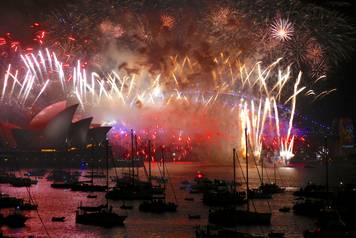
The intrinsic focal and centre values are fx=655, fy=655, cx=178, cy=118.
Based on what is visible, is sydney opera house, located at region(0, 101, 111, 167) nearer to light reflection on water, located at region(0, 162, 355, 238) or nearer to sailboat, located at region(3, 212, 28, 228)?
light reflection on water, located at region(0, 162, 355, 238)

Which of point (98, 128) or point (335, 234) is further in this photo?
point (98, 128)

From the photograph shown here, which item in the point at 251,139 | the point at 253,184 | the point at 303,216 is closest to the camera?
the point at 303,216

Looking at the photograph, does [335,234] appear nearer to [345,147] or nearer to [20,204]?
[20,204]

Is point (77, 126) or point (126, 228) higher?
point (77, 126)

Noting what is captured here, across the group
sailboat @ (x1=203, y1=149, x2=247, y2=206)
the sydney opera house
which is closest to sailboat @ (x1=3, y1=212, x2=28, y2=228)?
sailboat @ (x1=203, y1=149, x2=247, y2=206)

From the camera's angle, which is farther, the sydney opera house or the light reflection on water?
the sydney opera house

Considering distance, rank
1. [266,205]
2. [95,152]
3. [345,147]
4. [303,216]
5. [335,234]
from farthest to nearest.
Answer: [345,147], [95,152], [266,205], [303,216], [335,234]

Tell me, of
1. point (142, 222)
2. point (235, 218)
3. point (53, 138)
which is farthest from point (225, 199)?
point (53, 138)

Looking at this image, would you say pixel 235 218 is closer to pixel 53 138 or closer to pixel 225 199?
pixel 225 199

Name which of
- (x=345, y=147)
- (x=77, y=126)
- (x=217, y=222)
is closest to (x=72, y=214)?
(x=217, y=222)
